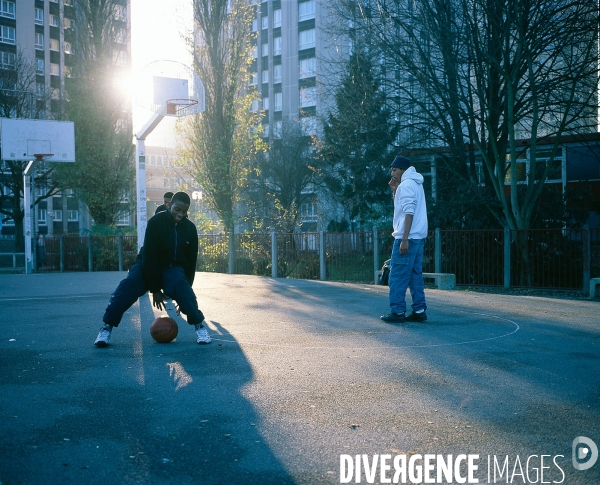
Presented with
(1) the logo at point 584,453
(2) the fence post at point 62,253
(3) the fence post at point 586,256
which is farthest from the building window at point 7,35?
(1) the logo at point 584,453

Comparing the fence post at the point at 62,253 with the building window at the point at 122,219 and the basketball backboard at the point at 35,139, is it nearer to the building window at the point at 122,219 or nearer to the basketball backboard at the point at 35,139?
the basketball backboard at the point at 35,139

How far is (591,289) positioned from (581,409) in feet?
32.2

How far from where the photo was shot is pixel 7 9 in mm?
68562

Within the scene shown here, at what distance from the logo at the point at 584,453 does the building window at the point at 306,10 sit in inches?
2492

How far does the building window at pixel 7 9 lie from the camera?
223 feet

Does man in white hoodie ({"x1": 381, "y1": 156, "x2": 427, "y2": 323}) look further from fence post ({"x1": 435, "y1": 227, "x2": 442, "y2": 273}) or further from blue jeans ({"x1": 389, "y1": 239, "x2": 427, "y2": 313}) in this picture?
fence post ({"x1": 435, "y1": 227, "x2": 442, "y2": 273})

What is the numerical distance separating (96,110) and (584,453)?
37.5 m

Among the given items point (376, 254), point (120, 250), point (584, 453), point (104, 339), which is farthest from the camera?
point (120, 250)

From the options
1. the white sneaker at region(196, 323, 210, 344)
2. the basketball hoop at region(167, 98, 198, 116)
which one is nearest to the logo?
the white sneaker at region(196, 323, 210, 344)

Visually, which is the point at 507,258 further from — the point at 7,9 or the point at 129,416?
the point at 7,9

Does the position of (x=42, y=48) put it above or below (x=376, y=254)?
above

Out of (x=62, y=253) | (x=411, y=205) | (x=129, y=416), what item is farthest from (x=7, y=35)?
(x=129, y=416)

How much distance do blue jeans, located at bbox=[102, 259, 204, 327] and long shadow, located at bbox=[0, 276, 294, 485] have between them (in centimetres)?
32

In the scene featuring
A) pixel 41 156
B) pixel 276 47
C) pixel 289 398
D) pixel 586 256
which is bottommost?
pixel 289 398
